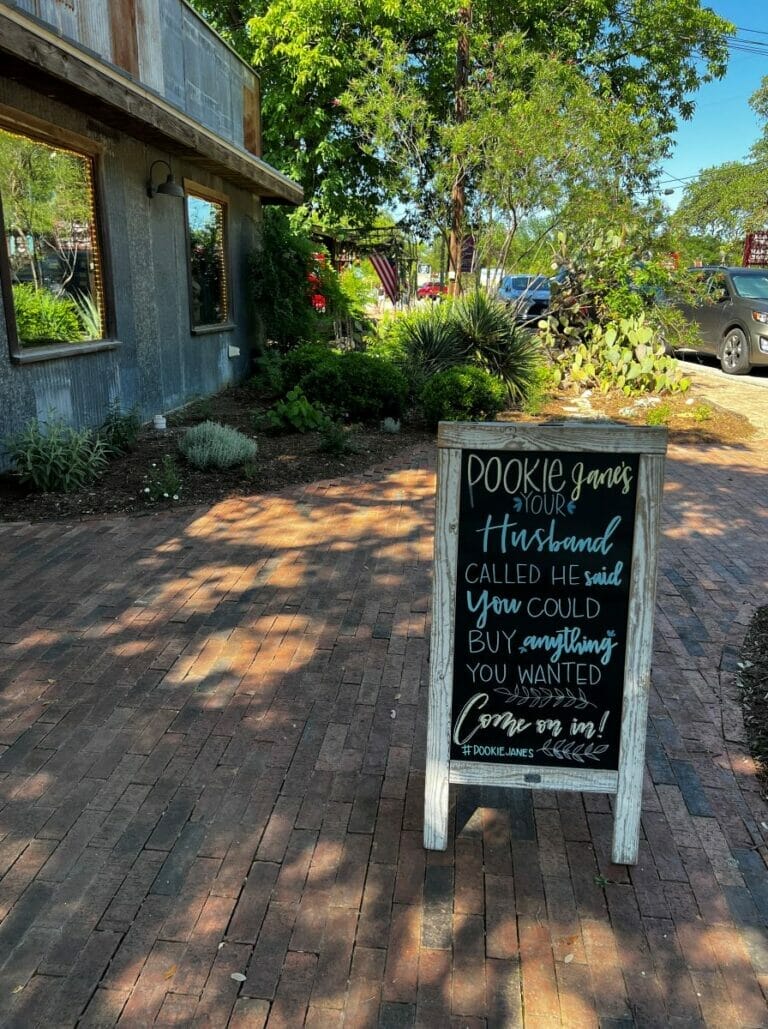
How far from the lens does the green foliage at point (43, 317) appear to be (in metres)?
6.63

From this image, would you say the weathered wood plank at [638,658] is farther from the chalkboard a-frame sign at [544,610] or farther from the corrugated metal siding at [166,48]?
the corrugated metal siding at [166,48]

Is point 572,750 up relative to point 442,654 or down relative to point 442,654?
down

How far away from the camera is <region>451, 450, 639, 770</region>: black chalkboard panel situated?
2.34 meters

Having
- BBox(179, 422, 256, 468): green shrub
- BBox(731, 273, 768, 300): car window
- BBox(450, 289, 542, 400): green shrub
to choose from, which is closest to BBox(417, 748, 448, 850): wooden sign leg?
BBox(179, 422, 256, 468): green shrub

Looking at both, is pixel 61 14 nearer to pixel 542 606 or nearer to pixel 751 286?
pixel 542 606

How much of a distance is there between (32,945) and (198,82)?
10826mm

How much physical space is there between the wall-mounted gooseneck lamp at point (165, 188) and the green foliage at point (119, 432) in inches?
104

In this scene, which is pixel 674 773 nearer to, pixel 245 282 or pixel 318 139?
pixel 245 282

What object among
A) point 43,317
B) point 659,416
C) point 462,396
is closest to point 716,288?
point 659,416

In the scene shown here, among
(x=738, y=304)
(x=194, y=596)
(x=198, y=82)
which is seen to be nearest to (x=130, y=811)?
(x=194, y=596)

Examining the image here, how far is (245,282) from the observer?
12.6 meters

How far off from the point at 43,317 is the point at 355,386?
334 centimetres

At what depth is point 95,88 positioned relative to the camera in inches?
234

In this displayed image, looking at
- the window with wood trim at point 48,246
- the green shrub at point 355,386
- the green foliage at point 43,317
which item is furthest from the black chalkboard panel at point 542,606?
the green shrub at point 355,386
